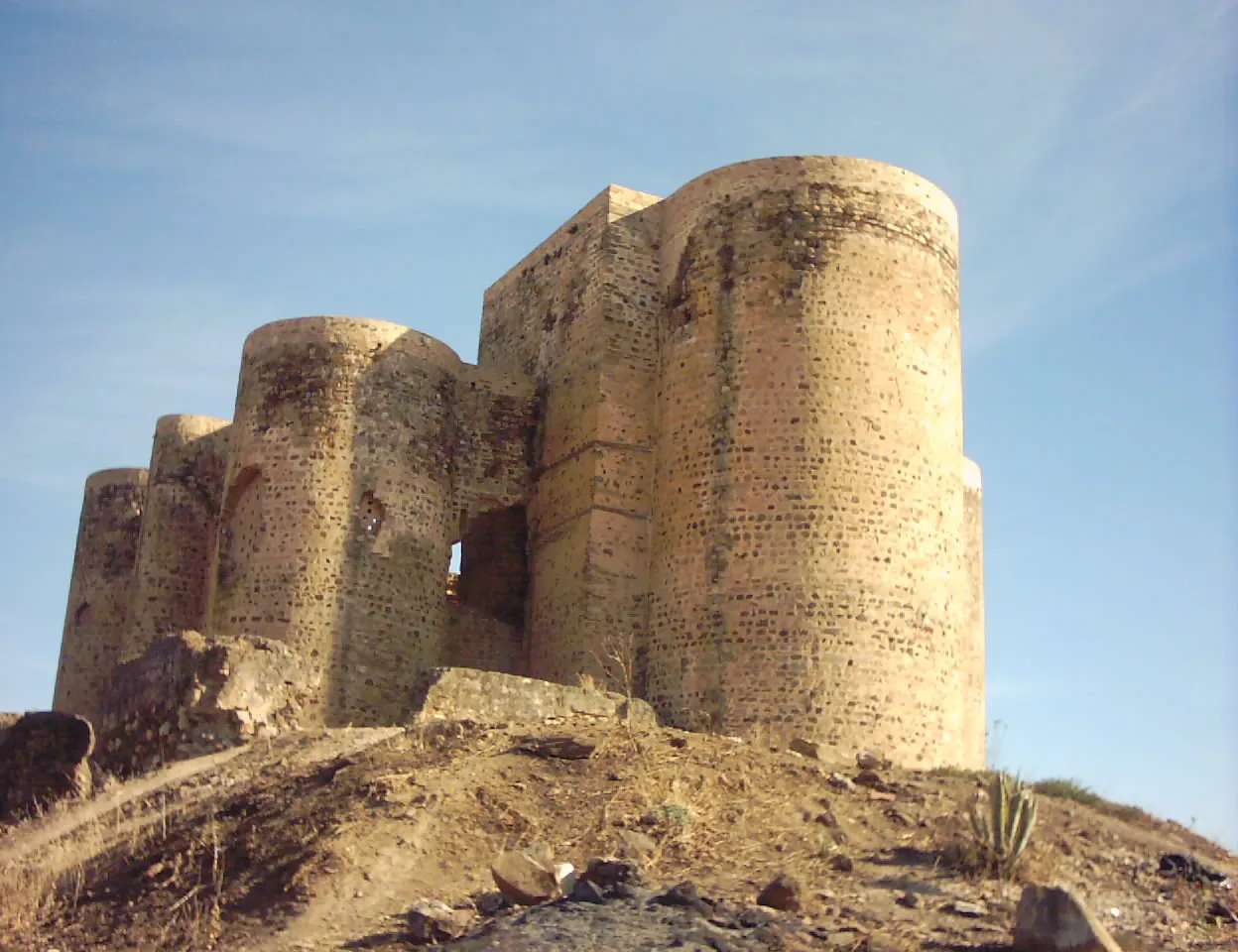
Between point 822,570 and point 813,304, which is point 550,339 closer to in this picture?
point 813,304

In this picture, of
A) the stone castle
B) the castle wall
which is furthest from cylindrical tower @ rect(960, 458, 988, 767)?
the castle wall

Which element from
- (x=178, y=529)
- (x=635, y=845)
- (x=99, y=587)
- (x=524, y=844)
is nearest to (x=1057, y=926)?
(x=635, y=845)

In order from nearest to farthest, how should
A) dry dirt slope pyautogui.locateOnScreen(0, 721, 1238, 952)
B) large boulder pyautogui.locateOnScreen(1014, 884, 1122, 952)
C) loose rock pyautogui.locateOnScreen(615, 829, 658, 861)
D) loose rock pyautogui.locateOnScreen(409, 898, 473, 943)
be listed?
large boulder pyautogui.locateOnScreen(1014, 884, 1122, 952) < loose rock pyautogui.locateOnScreen(409, 898, 473, 943) < dry dirt slope pyautogui.locateOnScreen(0, 721, 1238, 952) < loose rock pyautogui.locateOnScreen(615, 829, 658, 861)

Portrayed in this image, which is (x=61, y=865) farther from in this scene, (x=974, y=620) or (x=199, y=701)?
(x=974, y=620)

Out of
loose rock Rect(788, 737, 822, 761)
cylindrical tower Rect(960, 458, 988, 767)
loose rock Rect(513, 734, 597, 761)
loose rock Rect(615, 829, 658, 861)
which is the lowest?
loose rock Rect(615, 829, 658, 861)

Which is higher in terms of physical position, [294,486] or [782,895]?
[294,486]

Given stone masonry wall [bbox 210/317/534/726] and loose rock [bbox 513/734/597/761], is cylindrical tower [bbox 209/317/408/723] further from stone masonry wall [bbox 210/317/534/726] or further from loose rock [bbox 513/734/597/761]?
loose rock [bbox 513/734/597/761]

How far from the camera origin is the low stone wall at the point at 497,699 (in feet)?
46.3

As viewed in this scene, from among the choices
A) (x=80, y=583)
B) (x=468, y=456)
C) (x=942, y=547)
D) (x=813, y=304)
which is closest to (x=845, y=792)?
(x=942, y=547)

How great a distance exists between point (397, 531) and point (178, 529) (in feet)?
13.6

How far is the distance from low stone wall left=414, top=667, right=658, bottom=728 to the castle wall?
257cm

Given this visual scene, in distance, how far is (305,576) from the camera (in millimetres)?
17938

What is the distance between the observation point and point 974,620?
2130 cm

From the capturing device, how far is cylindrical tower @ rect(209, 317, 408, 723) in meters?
17.8
